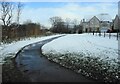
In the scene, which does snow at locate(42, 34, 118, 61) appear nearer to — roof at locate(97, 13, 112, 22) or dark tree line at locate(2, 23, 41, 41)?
dark tree line at locate(2, 23, 41, 41)

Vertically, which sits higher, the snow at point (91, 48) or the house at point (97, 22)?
the house at point (97, 22)

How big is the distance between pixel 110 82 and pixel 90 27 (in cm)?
11329

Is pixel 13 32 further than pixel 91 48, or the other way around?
pixel 13 32

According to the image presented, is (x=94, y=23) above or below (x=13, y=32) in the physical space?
above

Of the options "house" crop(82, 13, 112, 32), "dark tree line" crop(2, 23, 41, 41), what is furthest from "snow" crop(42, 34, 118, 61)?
"house" crop(82, 13, 112, 32)

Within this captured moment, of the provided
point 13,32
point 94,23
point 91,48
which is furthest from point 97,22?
point 91,48

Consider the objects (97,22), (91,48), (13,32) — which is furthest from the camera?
(97,22)

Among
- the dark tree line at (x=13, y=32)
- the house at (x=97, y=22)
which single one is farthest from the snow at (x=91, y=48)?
the house at (x=97, y=22)

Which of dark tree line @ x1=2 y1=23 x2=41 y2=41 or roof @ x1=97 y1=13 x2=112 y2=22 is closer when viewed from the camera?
dark tree line @ x1=2 y1=23 x2=41 y2=41

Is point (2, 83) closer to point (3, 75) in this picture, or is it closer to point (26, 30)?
point (3, 75)

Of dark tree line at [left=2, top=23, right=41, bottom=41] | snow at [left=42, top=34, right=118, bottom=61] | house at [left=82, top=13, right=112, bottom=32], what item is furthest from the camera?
house at [left=82, top=13, right=112, bottom=32]

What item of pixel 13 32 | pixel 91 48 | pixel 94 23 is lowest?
pixel 91 48

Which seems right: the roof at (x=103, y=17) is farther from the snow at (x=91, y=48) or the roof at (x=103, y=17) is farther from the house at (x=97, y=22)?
the snow at (x=91, y=48)

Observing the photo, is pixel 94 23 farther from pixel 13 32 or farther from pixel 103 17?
pixel 13 32
